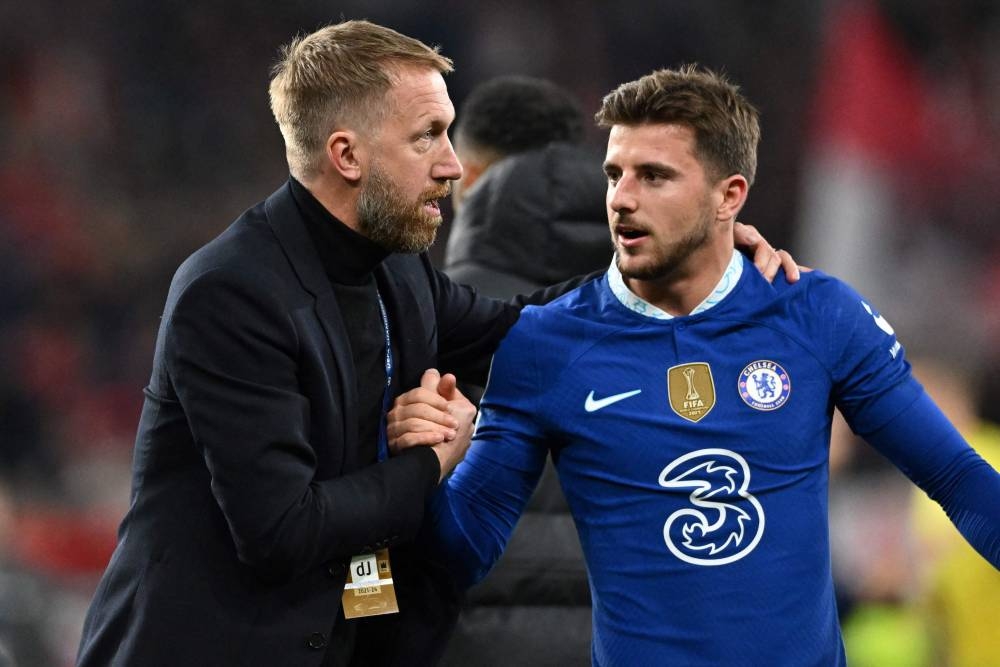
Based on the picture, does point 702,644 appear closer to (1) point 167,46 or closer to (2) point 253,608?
(2) point 253,608

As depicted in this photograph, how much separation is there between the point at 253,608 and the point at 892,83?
21.5 ft

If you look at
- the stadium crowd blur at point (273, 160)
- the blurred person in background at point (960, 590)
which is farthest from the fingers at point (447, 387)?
the stadium crowd blur at point (273, 160)

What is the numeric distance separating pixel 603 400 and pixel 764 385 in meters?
0.29

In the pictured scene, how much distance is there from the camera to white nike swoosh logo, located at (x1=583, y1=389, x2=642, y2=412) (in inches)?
97.6

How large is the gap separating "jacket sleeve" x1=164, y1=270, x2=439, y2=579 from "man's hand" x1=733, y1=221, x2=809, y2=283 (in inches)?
35.3

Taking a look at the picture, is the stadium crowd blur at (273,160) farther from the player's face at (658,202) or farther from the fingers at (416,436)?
the fingers at (416,436)

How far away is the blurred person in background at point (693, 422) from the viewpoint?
7.77 ft

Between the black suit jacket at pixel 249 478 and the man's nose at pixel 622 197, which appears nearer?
the black suit jacket at pixel 249 478

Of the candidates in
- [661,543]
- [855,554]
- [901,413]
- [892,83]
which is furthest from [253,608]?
[892,83]

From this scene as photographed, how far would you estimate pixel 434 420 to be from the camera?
7.61 ft

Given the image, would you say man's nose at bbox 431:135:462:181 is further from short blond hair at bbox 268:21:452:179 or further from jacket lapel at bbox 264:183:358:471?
jacket lapel at bbox 264:183:358:471

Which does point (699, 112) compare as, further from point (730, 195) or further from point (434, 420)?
point (434, 420)

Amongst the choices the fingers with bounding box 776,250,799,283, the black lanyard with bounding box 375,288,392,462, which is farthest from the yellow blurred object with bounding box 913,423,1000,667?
the black lanyard with bounding box 375,288,392,462

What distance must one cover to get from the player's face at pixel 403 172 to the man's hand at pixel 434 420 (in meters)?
0.25
